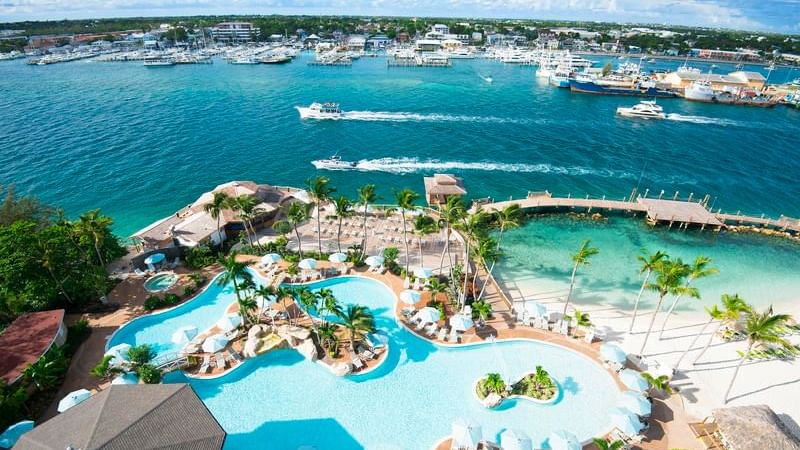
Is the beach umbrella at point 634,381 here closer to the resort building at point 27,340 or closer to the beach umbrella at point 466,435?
the beach umbrella at point 466,435

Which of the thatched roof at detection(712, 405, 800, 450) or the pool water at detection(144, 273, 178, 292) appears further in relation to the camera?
the pool water at detection(144, 273, 178, 292)

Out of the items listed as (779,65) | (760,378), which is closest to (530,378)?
(760,378)

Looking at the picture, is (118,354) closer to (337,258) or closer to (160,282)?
(160,282)

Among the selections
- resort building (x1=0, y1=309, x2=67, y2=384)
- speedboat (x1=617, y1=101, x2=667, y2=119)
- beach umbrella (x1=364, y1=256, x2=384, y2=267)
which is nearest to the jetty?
beach umbrella (x1=364, y1=256, x2=384, y2=267)

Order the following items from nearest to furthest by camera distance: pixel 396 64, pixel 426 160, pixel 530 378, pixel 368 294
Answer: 1. pixel 530 378
2. pixel 368 294
3. pixel 426 160
4. pixel 396 64

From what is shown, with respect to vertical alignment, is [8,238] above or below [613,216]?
above

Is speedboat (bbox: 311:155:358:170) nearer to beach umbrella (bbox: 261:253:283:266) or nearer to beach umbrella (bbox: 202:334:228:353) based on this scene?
beach umbrella (bbox: 261:253:283:266)

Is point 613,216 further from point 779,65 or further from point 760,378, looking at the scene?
point 779,65
